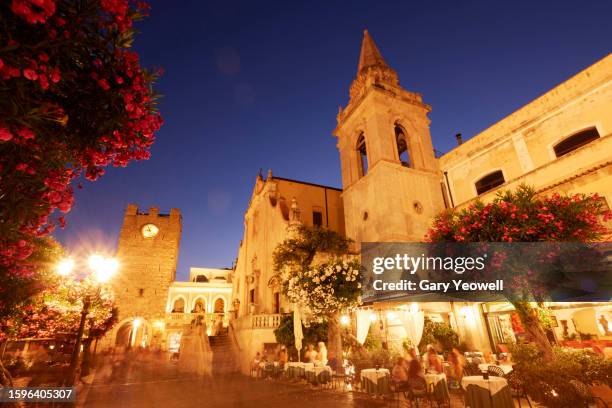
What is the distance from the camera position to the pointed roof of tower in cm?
2627

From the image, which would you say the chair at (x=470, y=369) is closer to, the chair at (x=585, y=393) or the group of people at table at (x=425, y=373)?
the group of people at table at (x=425, y=373)

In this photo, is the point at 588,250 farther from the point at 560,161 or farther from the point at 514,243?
the point at 560,161

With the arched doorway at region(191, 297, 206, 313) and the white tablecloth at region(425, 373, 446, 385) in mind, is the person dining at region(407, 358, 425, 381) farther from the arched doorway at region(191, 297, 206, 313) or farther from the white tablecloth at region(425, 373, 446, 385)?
the arched doorway at region(191, 297, 206, 313)

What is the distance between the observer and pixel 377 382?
9.70 m

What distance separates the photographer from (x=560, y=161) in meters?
14.9

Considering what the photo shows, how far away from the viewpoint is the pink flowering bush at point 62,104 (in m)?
2.55

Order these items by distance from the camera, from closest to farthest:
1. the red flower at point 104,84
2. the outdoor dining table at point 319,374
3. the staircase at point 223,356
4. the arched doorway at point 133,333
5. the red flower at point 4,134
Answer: the red flower at point 4,134 < the red flower at point 104,84 < the outdoor dining table at point 319,374 < the staircase at point 223,356 < the arched doorway at point 133,333

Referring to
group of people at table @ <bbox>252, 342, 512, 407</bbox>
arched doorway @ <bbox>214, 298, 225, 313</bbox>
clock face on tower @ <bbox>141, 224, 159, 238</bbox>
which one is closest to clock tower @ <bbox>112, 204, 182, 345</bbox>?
clock face on tower @ <bbox>141, 224, 159, 238</bbox>

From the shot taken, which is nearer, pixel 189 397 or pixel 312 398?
pixel 312 398

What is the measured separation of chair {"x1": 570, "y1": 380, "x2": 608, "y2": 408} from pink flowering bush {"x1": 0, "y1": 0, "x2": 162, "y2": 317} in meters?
8.92

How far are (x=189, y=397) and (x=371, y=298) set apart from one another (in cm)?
875

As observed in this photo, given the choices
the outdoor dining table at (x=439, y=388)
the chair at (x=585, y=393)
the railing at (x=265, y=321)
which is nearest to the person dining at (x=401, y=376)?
the outdoor dining table at (x=439, y=388)

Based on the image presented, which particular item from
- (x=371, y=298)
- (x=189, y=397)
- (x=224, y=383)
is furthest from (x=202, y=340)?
(x=371, y=298)

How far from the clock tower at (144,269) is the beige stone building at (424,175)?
371 inches
